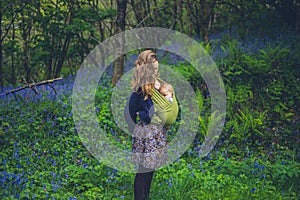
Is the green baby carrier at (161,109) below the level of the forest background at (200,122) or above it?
above

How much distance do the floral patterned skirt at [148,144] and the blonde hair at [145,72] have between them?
0.32m

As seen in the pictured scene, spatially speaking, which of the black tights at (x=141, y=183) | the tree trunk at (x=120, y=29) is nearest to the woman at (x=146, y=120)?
the black tights at (x=141, y=183)

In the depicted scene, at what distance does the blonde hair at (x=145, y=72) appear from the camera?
3758 mm

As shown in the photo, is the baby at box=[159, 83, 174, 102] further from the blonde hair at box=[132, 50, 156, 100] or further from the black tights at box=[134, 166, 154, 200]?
the black tights at box=[134, 166, 154, 200]

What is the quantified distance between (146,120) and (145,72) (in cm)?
46

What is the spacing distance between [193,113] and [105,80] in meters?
2.13

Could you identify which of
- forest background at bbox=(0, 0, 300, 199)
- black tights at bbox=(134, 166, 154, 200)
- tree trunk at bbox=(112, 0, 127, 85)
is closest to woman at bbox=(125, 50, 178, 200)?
black tights at bbox=(134, 166, 154, 200)

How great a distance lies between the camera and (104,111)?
20.8ft

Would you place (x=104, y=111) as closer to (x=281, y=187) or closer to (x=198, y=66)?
(x=198, y=66)

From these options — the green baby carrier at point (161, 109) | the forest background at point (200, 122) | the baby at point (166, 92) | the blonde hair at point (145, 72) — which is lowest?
the forest background at point (200, 122)

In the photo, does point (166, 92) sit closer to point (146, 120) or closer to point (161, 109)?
point (161, 109)

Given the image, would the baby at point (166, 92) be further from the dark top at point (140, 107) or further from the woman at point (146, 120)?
the dark top at point (140, 107)

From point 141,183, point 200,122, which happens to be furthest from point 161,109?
point 200,122

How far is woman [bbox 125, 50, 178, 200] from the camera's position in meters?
3.80
